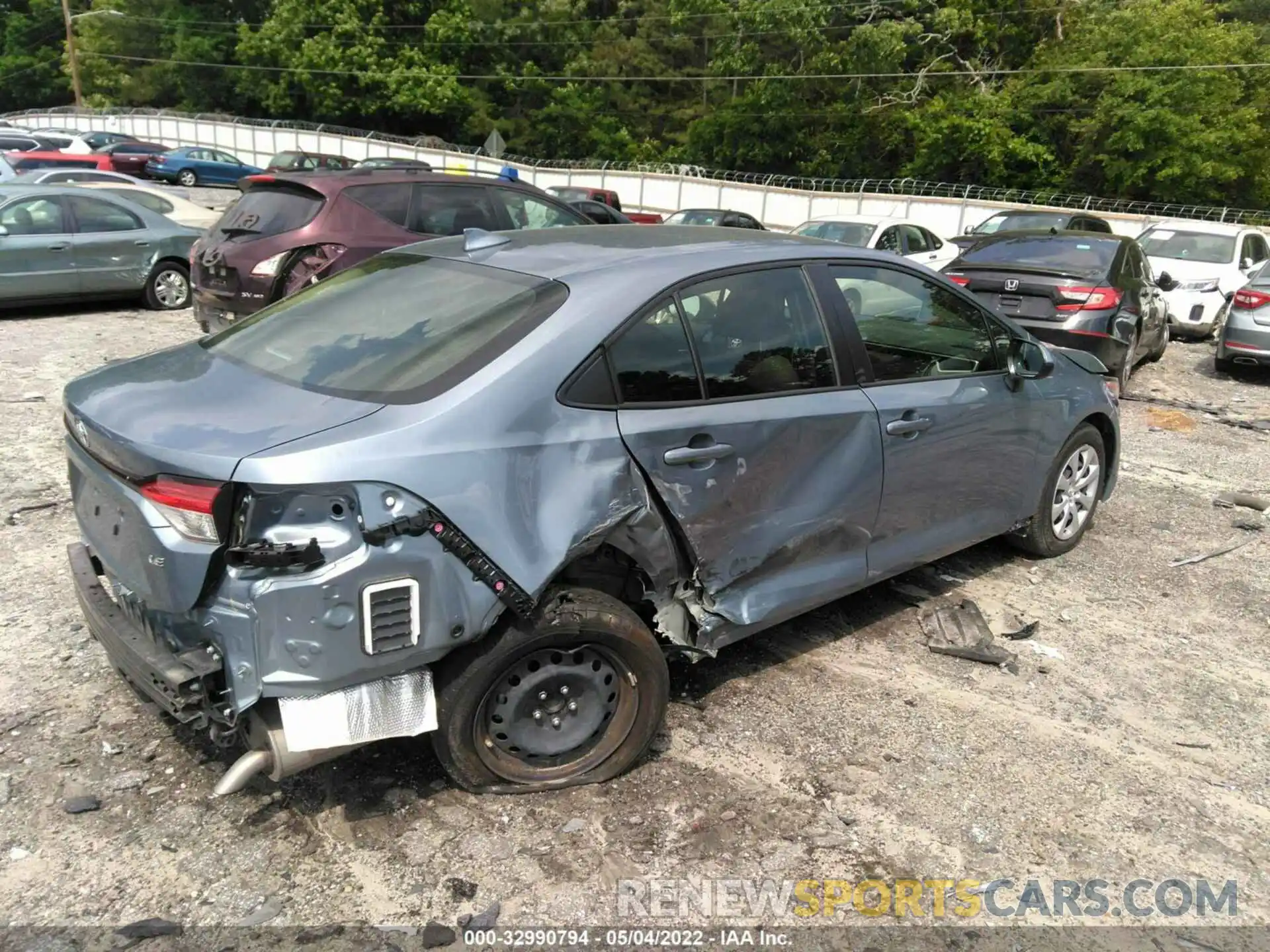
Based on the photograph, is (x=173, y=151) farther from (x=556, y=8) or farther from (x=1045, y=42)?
(x=1045, y=42)

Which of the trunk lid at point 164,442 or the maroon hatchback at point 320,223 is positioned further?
the maroon hatchback at point 320,223

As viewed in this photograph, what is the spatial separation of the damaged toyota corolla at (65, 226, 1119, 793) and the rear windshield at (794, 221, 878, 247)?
9337mm

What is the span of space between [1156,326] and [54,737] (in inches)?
421

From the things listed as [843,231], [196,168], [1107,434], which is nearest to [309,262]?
[1107,434]

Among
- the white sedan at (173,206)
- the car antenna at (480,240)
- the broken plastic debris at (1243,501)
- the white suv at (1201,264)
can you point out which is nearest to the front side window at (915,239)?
the white suv at (1201,264)

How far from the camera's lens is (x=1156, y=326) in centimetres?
1033

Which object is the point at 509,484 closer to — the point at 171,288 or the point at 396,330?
the point at 396,330

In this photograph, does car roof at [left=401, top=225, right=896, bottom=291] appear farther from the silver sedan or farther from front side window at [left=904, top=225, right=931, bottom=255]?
front side window at [left=904, top=225, right=931, bottom=255]

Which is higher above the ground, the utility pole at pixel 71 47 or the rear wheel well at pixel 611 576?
the utility pole at pixel 71 47

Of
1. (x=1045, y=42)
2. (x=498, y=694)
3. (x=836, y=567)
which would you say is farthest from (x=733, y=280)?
(x=1045, y=42)

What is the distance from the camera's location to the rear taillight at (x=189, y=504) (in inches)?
101

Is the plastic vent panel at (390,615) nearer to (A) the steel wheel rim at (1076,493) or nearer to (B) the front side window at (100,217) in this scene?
(A) the steel wheel rim at (1076,493)

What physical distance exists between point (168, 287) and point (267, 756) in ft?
34.7

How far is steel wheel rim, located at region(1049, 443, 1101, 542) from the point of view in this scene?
5152 millimetres
